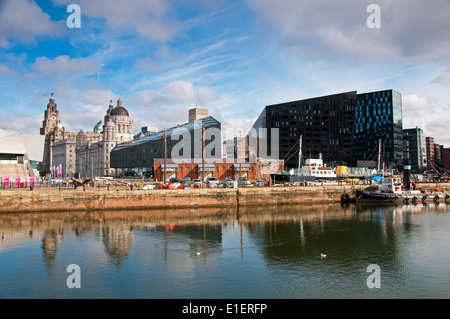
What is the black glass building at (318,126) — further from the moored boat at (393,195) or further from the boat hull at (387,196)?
the boat hull at (387,196)

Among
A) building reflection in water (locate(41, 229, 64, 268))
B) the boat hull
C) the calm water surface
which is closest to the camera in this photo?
the calm water surface

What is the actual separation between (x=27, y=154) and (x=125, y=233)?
223ft

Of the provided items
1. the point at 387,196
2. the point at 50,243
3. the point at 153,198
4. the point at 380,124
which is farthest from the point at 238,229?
the point at 380,124

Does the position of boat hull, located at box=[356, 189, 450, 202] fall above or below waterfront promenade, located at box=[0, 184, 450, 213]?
below

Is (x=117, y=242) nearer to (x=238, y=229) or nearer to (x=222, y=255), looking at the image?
(x=222, y=255)

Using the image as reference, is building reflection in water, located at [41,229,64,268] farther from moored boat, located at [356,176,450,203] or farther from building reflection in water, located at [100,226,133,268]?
moored boat, located at [356,176,450,203]

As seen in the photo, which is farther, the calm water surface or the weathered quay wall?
the weathered quay wall

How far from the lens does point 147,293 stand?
21.2 meters

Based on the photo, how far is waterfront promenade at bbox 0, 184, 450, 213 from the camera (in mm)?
51344

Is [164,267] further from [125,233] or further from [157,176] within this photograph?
[157,176]

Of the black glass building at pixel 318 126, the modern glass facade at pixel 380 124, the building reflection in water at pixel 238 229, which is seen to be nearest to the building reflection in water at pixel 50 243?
the building reflection in water at pixel 238 229

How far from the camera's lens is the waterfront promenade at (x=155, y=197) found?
51344 millimetres

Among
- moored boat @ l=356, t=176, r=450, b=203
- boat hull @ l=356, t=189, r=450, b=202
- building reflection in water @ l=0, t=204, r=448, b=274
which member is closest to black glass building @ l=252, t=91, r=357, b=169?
moored boat @ l=356, t=176, r=450, b=203
